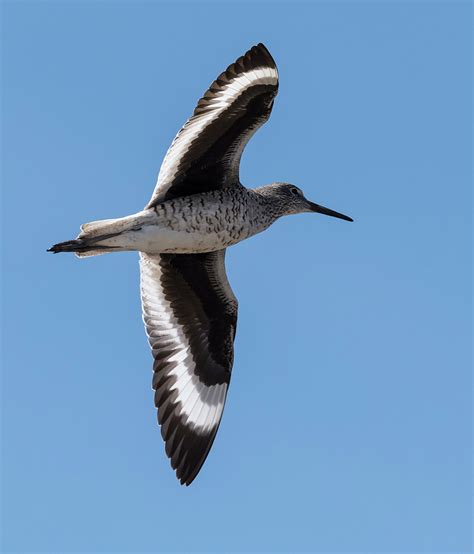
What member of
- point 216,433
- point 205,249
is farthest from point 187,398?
point 205,249

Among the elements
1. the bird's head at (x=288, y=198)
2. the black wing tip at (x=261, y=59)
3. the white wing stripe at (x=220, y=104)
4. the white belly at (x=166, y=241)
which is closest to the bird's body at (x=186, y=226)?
the white belly at (x=166, y=241)

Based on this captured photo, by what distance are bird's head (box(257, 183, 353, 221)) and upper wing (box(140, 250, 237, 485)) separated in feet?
2.35

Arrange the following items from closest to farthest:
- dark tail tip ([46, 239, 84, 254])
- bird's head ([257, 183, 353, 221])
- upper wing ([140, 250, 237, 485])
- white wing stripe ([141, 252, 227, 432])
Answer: dark tail tip ([46, 239, 84, 254])
upper wing ([140, 250, 237, 485])
white wing stripe ([141, 252, 227, 432])
bird's head ([257, 183, 353, 221])

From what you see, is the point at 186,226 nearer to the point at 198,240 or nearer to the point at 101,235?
the point at 198,240

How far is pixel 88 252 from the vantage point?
10.0 metres

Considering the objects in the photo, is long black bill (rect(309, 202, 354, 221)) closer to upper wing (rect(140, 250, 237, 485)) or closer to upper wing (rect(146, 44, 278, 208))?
upper wing (rect(140, 250, 237, 485))

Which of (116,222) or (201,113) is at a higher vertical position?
(201,113)

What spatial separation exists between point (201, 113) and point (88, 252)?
155 cm

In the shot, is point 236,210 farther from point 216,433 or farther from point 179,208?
point 216,433

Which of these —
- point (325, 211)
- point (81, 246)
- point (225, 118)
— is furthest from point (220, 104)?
point (325, 211)

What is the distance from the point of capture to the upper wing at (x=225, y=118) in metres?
9.81

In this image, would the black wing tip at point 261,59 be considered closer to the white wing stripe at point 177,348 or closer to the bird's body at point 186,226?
the bird's body at point 186,226

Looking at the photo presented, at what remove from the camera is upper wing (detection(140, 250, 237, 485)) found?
10.6 meters

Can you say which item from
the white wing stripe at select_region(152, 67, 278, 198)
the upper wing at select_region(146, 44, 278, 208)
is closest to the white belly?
the upper wing at select_region(146, 44, 278, 208)
